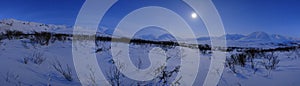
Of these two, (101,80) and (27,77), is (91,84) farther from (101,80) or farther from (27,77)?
(27,77)

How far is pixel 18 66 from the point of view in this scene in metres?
3.42

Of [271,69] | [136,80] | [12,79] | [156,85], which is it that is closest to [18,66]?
[12,79]

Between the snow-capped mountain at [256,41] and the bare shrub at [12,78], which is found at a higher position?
the snow-capped mountain at [256,41]

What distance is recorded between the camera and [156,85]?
3.12m

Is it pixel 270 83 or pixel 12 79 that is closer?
pixel 12 79

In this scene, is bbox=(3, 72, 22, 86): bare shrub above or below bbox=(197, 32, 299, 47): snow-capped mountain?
below

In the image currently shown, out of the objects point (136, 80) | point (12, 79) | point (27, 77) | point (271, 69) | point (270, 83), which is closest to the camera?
point (12, 79)

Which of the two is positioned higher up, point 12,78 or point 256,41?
→ point 256,41

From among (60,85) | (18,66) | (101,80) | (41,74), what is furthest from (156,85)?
(18,66)

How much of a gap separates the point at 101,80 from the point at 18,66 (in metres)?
1.43

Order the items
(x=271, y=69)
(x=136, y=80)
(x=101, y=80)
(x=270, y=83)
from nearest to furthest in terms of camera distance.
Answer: (x=101, y=80) < (x=136, y=80) < (x=270, y=83) < (x=271, y=69)

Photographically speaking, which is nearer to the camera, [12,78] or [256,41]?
[12,78]

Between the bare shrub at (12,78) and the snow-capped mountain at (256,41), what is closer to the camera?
the bare shrub at (12,78)

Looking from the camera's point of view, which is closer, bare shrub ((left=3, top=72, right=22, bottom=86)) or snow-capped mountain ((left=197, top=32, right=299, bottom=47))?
bare shrub ((left=3, top=72, right=22, bottom=86))
